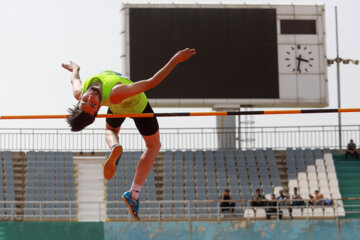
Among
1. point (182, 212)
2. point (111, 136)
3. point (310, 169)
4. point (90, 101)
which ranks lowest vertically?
point (182, 212)

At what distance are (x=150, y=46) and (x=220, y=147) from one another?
142 inches

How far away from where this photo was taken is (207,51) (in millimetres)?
22547

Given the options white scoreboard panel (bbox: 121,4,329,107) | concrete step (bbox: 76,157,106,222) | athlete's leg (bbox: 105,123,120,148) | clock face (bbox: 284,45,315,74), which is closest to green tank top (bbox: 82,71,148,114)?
athlete's leg (bbox: 105,123,120,148)

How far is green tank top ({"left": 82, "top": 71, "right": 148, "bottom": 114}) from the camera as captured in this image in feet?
23.1

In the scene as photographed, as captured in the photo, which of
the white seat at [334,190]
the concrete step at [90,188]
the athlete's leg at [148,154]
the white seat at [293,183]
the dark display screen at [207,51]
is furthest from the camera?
the dark display screen at [207,51]

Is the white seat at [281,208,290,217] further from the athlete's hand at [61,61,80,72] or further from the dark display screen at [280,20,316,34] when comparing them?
the athlete's hand at [61,61,80,72]

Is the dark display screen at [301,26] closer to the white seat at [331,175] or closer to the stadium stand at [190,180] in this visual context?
the stadium stand at [190,180]

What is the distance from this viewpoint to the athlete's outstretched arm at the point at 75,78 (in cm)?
736

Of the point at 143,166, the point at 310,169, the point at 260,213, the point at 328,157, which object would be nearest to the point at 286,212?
the point at 260,213

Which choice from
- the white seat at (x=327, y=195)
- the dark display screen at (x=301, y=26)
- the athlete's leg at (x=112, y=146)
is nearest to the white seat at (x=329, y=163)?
the white seat at (x=327, y=195)

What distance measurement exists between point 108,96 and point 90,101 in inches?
6.6

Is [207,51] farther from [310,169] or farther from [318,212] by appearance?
[318,212]

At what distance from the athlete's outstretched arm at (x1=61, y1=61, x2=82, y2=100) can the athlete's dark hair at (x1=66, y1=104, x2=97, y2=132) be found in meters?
0.19

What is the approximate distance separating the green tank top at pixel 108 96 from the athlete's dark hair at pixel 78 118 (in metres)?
0.17
